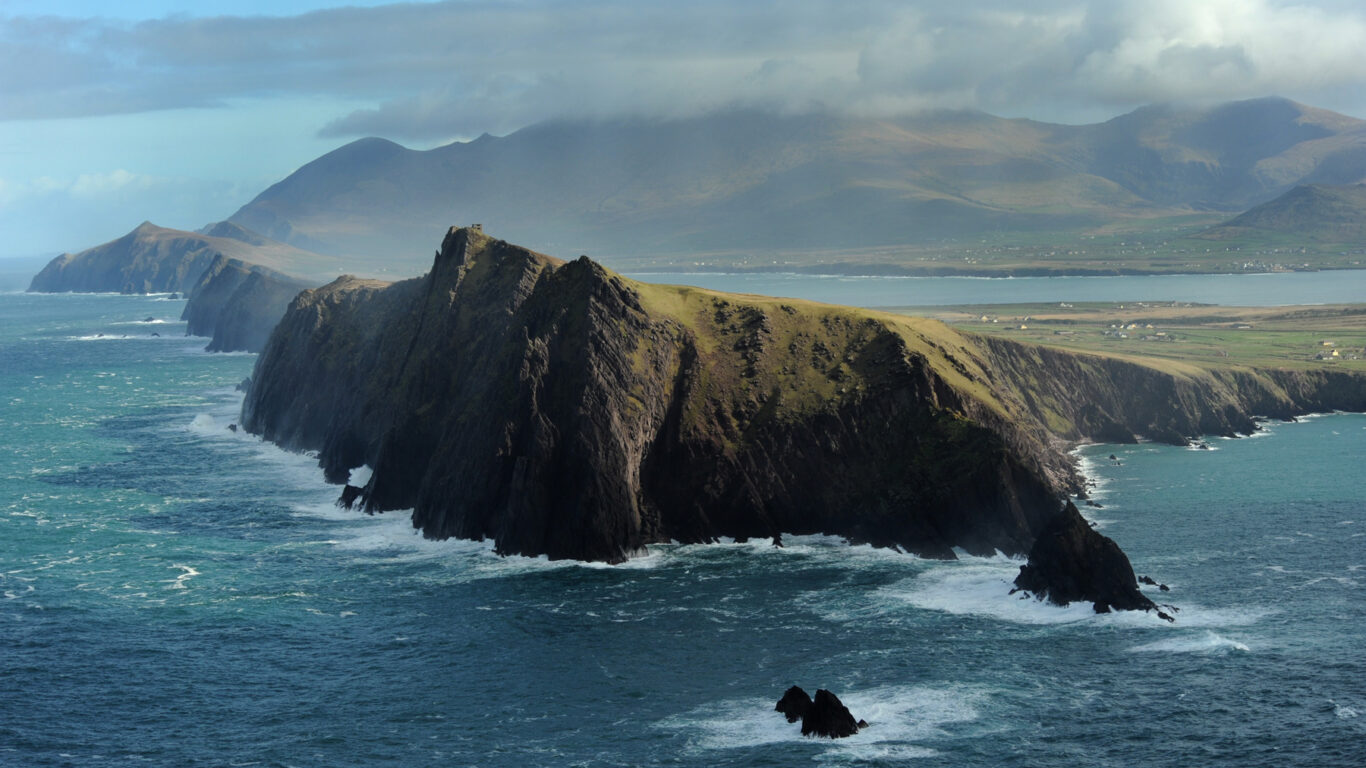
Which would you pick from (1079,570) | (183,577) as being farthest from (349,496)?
(1079,570)

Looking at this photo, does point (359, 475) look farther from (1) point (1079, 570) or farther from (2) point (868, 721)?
(2) point (868, 721)

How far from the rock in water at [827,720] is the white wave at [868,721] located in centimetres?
55

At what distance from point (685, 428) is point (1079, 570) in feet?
153

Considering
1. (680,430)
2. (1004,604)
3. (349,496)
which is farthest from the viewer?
(349,496)

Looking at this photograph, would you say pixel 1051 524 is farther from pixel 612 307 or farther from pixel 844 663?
pixel 612 307

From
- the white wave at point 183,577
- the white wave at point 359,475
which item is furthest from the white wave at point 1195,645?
the white wave at point 359,475

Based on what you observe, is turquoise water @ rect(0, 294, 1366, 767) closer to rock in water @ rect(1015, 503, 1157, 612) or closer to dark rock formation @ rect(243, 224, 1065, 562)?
rock in water @ rect(1015, 503, 1157, 612)

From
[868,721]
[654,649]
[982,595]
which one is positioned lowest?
[868,721]

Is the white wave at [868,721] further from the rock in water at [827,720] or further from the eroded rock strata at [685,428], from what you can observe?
the eroded rock strata at [685,428]


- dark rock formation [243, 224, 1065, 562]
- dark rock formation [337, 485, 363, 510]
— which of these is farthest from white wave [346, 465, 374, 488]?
dark rock formation [337, 485, 363, 510]

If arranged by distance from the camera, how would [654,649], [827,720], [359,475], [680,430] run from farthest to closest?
[359,475]
[680,430]
[654,649]
[827,720]

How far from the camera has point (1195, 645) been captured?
9794 cm

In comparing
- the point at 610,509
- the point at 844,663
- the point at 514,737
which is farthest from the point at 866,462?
the point at 514,737

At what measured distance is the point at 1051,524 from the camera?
112625 mm
